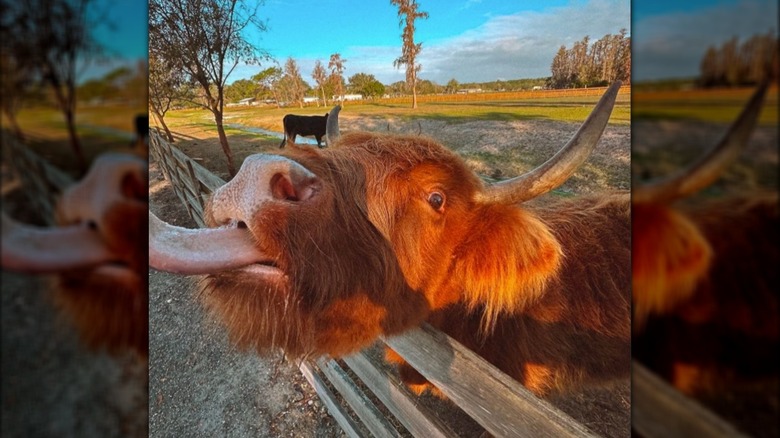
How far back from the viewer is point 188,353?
14.2 feet

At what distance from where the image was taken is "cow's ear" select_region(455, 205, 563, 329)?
1.90 m

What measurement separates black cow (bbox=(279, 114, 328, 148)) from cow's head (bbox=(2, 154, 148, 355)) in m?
9.10

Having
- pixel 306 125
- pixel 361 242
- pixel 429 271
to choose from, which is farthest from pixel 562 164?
pixel 306 125

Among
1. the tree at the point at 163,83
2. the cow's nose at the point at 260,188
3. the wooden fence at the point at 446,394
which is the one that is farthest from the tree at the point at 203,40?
the wooden fence at the point at 446,394

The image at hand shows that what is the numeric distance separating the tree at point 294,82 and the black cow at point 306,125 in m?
0.46

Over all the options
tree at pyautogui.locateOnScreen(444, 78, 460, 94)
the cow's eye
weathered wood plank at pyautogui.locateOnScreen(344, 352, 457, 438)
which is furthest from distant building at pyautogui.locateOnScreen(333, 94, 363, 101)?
the cow's eye

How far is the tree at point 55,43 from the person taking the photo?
0.24 m

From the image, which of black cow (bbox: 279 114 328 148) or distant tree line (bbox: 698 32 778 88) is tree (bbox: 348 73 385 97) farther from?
distant tree line (bbox: 698 32 778 88)

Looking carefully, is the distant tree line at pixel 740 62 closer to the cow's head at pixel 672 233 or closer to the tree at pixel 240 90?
the cow's head at pixel 672 233

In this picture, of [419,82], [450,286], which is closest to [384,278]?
[450,286]

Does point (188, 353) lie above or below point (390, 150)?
below

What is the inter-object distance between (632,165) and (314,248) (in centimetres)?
120

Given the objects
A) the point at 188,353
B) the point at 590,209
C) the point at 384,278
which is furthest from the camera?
the point at 188,353

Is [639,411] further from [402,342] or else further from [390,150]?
[402,342]
